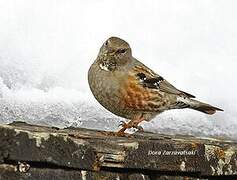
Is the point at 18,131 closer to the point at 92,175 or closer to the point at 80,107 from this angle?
the point at 92,175

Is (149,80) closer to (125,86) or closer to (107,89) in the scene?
(125,86)

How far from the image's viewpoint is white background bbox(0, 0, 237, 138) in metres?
9.18

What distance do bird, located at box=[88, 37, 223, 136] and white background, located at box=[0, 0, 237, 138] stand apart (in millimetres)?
565

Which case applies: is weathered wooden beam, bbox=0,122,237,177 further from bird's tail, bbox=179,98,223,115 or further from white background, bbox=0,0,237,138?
white background, bbox=0,0,237,138

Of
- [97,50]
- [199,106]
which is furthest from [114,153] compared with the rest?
[97,50]

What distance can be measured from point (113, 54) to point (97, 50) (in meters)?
3.90

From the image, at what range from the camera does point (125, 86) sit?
324 inches

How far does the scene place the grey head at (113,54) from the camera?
27.4ft

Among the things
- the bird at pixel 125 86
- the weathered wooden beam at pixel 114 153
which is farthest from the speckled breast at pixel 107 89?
the weathered wooden beam at pixel 114 153

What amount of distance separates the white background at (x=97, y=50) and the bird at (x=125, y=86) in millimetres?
565

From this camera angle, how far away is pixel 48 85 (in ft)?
32.8

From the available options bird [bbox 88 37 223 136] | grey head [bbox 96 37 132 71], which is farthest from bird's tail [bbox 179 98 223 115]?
grey head [bbox 96 37 132 71]

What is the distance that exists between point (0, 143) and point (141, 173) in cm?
99

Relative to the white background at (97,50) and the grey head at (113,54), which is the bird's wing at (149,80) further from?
the white background at (97,50)
